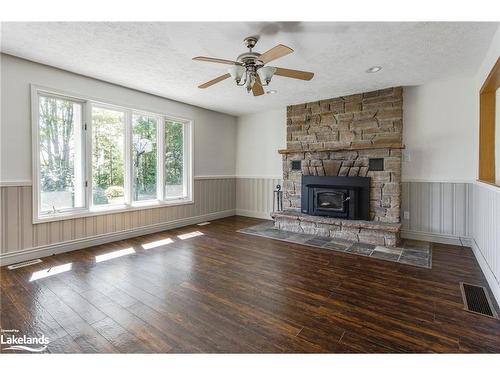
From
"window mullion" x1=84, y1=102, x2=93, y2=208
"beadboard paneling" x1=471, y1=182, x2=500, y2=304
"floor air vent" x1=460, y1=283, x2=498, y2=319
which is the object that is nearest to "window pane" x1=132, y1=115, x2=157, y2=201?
"window mullion" x1=84, y1=102, x2=93, y2=208

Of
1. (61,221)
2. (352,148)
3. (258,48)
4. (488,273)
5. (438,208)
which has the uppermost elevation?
(258,48)

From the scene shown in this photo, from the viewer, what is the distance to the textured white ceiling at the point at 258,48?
95.0 inches

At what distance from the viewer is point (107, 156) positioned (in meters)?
4.11

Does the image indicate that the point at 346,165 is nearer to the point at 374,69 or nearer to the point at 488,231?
the point at 374,69

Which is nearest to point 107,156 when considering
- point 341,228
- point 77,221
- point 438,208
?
point 77,221

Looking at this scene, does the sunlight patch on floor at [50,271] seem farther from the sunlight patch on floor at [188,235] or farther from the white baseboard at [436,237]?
the white baseboard at [436,237]

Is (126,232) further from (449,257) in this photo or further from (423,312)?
(449,257)

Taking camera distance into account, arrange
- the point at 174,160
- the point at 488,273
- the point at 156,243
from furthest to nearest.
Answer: the point at 174,160
the point at 156,243
the point at 488,273

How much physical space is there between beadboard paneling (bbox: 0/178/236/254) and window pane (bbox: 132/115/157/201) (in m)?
0.36

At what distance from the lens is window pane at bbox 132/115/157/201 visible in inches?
177

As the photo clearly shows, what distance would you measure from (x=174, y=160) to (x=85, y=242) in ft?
7.07

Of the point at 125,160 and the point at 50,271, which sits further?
the point at 125,160

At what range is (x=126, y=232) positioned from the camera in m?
4.32
